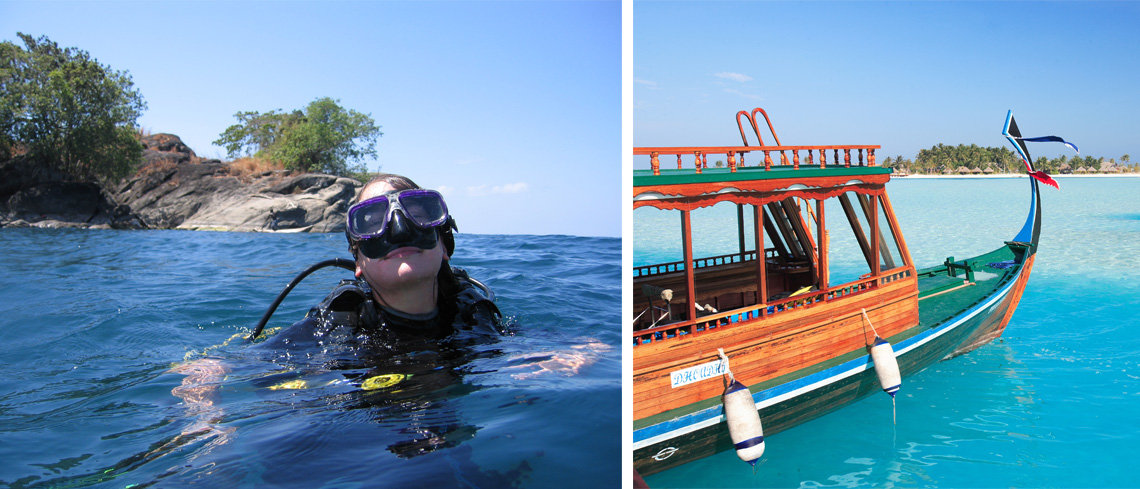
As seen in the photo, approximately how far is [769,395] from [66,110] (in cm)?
3346

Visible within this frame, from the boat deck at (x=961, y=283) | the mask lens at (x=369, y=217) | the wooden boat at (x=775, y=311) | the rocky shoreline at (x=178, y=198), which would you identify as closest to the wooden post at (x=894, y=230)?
the wooden boat at (x=775, y=311)

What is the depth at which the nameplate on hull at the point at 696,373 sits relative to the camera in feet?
15.4

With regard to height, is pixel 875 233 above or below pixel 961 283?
above

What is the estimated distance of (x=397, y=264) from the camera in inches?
141

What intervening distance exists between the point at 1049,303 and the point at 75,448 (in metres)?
18.5

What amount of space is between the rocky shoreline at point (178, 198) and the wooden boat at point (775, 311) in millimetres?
25509

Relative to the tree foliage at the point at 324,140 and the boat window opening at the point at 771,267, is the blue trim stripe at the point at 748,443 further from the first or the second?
the tree foliage at the point at 324,140

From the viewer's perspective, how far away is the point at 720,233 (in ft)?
125

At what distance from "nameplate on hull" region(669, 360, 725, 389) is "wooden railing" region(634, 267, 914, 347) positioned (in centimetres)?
28

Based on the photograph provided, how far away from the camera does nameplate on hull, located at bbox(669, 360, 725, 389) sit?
15.4 ft

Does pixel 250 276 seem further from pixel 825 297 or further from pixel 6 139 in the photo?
pixel 6 139

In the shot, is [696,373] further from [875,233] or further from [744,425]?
[875,233]

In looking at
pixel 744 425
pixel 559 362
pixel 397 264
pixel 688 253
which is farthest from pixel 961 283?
pixel 397 264

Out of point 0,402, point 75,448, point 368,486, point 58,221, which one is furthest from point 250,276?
point 58,221
